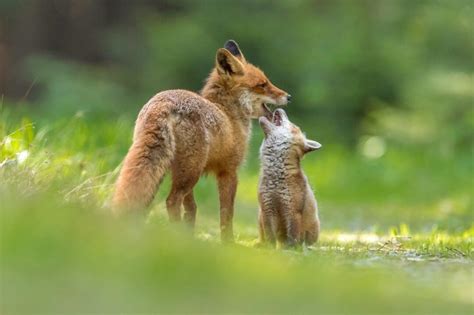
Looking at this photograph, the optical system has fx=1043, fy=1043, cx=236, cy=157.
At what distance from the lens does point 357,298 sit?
6.80 metres

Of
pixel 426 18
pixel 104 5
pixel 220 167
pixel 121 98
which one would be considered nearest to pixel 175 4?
pixel 104 5

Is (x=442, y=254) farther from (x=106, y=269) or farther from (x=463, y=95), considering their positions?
(x=463, y=95)

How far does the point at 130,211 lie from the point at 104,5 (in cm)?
2972

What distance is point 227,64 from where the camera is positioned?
38.4 ft

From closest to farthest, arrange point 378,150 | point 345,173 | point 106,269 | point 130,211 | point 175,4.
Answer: point 106,269
point 130,211
point 345,173
point 378,150
point 175,4

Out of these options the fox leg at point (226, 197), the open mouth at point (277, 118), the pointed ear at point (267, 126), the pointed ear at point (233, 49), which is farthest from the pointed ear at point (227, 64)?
the fox leg at point (226, 197)

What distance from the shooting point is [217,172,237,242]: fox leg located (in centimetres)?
1087

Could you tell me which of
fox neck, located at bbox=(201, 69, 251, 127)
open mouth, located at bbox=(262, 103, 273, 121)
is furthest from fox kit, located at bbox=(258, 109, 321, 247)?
open mouth, located at bbox=(262, 103, 273, 121)

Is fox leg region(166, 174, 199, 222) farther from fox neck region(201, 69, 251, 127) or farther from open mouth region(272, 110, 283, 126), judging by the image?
fox neck region(201, 69, 251, 127)

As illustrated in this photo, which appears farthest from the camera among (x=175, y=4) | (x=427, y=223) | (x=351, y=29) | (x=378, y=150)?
(x=175, y=4)

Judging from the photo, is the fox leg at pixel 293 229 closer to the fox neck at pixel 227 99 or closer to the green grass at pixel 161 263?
the green grass at pixel 161 263

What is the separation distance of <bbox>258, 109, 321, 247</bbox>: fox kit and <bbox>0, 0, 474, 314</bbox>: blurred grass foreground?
0.33 m

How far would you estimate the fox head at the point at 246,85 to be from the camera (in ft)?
38.2

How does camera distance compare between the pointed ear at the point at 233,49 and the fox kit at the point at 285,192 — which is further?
the pointed ear at the point at 233,49
